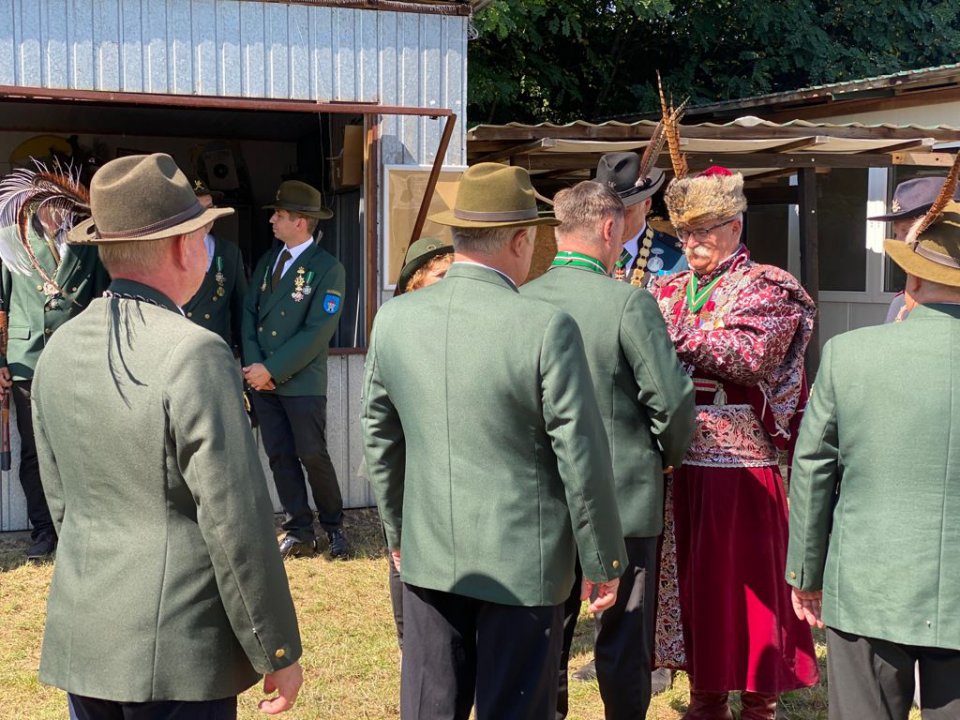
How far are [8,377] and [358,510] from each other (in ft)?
7.45

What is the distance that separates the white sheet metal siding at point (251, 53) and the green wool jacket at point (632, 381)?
3.68m

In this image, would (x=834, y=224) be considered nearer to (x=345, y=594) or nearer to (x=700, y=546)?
(x=345, y=594)

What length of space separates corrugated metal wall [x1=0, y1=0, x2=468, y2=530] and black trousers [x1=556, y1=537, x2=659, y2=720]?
12.1ft

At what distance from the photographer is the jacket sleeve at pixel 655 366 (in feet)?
11.0

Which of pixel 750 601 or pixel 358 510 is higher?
pixel 750 601

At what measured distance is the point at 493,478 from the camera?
2.77m

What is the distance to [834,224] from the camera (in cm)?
1190


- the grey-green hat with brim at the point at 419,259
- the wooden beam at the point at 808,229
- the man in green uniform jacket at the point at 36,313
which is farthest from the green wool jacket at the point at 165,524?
the wooden beam at the point at 808,229

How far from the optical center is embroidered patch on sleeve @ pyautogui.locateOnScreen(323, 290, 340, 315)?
621 cm

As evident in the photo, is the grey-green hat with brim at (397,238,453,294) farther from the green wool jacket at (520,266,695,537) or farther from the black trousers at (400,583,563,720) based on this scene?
the black trousers at (400,583,563,720)

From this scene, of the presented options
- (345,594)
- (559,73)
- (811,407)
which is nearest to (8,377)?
(345,594)

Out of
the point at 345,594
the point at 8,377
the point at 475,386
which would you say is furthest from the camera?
the point at 8,377

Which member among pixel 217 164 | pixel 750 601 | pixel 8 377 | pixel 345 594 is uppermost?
pixel 217 164

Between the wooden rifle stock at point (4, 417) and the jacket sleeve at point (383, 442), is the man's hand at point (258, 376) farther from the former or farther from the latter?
the jacket sleeve at point (383, 442)
